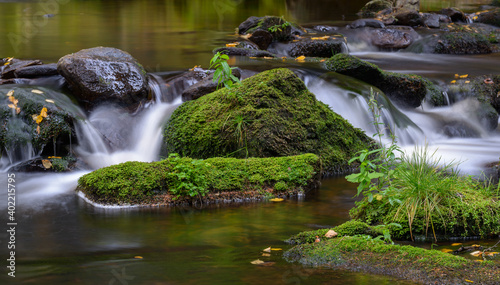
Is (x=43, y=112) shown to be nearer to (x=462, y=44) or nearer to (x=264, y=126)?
(x=264, y=126)

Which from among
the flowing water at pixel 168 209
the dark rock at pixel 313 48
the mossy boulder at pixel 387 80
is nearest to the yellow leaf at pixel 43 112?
the flowing water at pixel 168 209

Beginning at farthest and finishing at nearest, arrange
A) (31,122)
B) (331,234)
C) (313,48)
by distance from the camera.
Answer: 1. (313,48)
2. (31,122)
3. (331,234)

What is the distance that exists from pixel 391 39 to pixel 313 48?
12.8 feet

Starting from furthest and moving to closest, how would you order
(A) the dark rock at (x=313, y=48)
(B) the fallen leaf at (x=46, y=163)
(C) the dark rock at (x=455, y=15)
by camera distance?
(C) the dark rock at (x=455, y=15)
(A) the dark rock at (x=313, y=48)
(B) the fallen leaf at (x=46, y=163)

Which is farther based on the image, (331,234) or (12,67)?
(12,67)

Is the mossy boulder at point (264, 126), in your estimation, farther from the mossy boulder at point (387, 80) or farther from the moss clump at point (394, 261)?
the moss clump at point (394, 261)

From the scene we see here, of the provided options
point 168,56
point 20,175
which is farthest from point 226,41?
point 20,175

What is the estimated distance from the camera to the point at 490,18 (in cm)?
2123

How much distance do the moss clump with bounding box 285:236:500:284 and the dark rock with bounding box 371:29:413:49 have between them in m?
14.4

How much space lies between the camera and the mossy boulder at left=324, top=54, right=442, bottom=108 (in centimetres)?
1073

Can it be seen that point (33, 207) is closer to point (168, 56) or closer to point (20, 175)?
point (20, 175)

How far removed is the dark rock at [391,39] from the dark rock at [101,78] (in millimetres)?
10580

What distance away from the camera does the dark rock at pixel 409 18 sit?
66.6 feet

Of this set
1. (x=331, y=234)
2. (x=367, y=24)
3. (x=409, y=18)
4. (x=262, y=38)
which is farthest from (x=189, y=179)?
(x=409, y=18)
